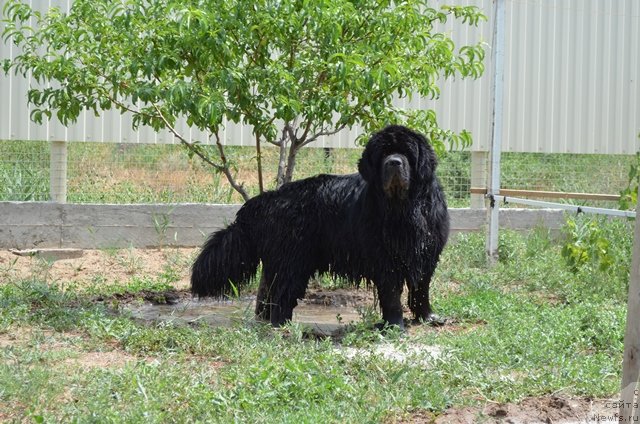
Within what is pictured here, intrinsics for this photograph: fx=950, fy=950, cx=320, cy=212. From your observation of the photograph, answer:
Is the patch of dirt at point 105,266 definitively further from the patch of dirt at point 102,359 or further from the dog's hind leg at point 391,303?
the patch of dirt at point 102,359

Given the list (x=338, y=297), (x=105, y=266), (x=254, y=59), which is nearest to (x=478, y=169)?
(x=338, y=297)

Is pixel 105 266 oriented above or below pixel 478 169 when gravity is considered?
below

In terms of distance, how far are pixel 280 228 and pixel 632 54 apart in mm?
6995

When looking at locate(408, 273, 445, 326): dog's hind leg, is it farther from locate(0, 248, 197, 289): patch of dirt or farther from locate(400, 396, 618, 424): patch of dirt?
locate(0, 248, 197, 289): patch of dirt

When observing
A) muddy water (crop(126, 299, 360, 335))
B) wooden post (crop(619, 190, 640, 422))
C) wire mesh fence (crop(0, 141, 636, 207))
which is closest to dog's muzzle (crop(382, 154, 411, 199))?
muddy water (crop(126, 299, 360, 335))

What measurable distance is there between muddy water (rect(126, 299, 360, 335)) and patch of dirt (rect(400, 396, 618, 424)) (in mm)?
2280

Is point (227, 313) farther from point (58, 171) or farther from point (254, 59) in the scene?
point (58, 171)

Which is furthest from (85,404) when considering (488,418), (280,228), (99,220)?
(99,220)

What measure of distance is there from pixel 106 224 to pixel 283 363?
19.3 feet

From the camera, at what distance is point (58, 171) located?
11062 millimetres

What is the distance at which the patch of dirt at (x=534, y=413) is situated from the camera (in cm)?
492

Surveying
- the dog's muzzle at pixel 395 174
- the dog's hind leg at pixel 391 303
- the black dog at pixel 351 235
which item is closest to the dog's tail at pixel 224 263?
the black dog at pixel 351 235

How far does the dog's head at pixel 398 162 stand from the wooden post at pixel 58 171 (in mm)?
5111

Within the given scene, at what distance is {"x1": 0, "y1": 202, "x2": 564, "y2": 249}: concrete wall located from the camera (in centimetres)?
1063
